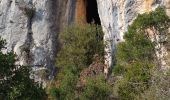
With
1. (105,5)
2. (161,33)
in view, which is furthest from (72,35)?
(161,33)

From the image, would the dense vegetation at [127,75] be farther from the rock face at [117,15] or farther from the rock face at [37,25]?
the rock face at [37,25]

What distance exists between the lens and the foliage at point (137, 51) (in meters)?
17.9

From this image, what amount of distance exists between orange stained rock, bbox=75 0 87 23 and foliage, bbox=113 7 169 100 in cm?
→ 1478

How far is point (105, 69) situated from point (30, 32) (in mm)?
7604

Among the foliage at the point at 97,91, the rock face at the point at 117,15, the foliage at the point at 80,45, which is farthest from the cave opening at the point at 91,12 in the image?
the foliage at the point at 97,91

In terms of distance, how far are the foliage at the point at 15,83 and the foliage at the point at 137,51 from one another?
3537 millimetres

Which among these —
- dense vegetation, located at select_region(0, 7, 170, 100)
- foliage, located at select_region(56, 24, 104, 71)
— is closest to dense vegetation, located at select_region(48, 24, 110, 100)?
foliage, located at select_region(56, 24, 104, 71)

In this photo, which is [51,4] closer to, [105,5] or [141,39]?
[105,5]

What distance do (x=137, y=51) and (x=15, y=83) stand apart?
18.3ft

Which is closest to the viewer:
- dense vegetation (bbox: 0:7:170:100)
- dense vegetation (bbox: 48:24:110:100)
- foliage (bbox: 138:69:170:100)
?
foliage (bbox: 138:69:170:100)

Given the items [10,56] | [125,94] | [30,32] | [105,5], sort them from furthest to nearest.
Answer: [30,32], [105,5], [125,94], [10,56]

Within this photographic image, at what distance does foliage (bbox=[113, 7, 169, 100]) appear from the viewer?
17.9 m

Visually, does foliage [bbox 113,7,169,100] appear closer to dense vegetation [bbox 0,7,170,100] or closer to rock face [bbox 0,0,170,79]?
dense vegetation [bbox 0,7,170,100]

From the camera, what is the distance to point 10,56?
53.4 ft
